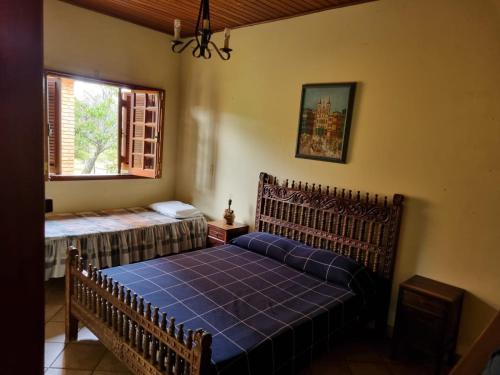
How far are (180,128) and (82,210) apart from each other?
1.68m

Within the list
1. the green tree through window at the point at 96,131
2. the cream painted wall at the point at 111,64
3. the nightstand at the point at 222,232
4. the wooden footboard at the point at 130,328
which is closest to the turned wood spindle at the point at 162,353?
the wooden footboard at the point at 130,328

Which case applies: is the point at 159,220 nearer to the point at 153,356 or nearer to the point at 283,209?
the point at 283,209

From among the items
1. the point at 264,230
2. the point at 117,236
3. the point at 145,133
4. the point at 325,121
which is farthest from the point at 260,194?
the point at 145,133

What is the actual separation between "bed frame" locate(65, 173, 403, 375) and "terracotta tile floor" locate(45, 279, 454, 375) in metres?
0.14

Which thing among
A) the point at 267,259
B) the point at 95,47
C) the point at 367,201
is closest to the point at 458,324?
the point at 367,201

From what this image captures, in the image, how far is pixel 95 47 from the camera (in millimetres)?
3775

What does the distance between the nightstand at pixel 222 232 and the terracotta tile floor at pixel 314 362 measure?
1542 mm

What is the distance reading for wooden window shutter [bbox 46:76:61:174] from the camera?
3562 mm

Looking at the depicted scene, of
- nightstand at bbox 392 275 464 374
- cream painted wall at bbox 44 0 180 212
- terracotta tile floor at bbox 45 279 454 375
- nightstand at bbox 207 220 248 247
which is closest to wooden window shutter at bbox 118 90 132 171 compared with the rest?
cream painted wall at bbox 44 0 180 212

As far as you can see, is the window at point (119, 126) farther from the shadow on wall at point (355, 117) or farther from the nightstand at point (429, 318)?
the nightstand at point (429, 318)

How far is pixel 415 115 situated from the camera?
8.85 feet

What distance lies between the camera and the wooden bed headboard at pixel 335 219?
280 centimetres

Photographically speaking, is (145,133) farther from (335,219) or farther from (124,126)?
(335,219)

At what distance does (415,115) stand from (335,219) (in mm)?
1103
